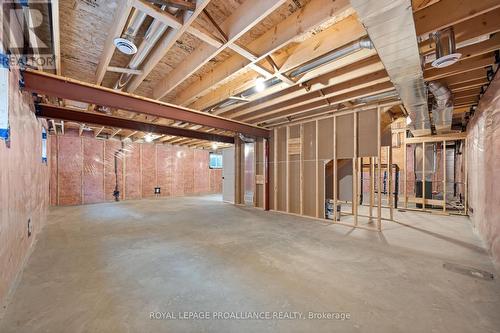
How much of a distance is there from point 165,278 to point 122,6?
2.49 meters

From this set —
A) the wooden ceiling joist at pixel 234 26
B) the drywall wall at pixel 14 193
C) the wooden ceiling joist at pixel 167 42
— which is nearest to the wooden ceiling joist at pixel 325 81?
the wooden ceiling joist at pixel 234 26

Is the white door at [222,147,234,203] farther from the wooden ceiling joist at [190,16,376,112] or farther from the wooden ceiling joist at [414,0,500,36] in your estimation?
the wooden ceiling joist at [414,0,500,36]

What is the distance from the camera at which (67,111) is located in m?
4.05

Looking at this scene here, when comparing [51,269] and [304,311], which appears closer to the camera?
[304,311]

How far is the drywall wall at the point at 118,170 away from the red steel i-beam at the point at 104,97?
5535mm

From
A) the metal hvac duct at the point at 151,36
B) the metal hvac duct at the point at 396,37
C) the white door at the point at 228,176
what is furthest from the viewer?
the white door at the point at 228,176

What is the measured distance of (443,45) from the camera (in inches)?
79.0

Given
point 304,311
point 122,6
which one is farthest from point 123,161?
point 304,311

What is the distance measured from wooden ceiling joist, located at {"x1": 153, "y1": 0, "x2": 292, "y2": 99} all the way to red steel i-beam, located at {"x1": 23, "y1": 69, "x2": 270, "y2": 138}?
77 cm

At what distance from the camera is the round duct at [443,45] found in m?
1.88

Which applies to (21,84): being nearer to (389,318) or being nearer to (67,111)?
(67,111)

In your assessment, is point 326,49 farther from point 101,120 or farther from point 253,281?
point 101,120

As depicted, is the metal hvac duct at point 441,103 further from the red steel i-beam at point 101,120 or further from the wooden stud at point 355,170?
the red steel i-beam at point 101,120

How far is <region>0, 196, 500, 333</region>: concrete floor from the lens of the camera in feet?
5.13
